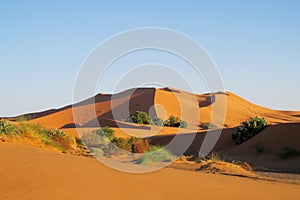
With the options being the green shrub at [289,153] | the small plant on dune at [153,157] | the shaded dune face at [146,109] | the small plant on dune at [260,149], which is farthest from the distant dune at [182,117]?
the small plant on dune at [153,157]

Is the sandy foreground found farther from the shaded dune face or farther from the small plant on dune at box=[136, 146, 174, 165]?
the shaded dune face

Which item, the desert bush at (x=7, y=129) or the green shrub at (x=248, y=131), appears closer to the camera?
the desert bush at (x=7, y=129)

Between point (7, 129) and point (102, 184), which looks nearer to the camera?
point (102, 184)

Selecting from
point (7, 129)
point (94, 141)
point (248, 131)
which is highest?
point (7, 129)

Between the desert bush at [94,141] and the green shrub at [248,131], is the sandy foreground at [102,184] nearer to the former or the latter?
the desert bush at [94,141]

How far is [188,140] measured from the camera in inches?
1120

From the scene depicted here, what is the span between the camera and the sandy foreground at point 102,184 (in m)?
7.23

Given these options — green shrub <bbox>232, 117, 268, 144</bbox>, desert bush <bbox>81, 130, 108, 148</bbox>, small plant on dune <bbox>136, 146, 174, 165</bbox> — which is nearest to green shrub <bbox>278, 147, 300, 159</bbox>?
green shrub <bbox>232, 117, 268, 144</bbox>

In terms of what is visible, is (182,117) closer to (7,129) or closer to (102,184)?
(7,129)

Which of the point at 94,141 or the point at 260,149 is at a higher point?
the point at 94,141

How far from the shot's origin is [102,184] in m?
7.97

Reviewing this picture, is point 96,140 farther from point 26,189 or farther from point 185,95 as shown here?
point 185,95

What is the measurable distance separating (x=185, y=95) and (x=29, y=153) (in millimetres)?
59170

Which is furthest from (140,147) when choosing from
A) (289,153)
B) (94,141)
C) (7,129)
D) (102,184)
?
(102,184)
